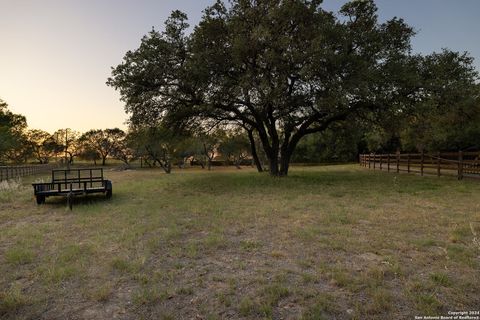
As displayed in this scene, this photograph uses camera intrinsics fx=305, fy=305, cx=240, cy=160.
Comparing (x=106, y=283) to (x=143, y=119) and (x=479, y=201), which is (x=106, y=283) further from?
(x=143, y=119)

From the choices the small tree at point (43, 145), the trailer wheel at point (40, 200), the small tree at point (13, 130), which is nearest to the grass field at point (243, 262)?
→ the trailer wheel at point (40, 200)

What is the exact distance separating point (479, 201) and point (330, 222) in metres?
5.23

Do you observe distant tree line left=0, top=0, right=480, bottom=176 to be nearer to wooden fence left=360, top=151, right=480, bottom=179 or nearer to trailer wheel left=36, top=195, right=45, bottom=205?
wooden fence left=360, top=151, right=480, bottom=179

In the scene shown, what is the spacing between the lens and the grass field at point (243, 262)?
3.18 meters

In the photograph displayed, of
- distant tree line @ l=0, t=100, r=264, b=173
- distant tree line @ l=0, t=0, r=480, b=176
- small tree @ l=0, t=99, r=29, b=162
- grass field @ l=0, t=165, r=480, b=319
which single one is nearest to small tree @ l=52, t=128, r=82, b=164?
distant tree line @ l=0, t=100, r=264, b=173

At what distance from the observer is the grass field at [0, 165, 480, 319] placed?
3184 millimetres

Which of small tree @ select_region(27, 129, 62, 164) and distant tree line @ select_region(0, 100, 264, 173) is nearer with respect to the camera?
distant tree line @ select_region(0, 100, 264, 173)

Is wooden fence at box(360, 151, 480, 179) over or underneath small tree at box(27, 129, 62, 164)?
underneath

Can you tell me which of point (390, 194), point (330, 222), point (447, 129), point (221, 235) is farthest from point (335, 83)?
point (447, 129)

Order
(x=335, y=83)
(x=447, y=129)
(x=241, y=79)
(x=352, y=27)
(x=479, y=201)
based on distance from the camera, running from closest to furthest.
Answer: (x=479, y=201) < (x=335, y=83) < (x=241, y=79) < (x=352, y=27) < (x=447, y=129)

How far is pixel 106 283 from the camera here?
3811 mm

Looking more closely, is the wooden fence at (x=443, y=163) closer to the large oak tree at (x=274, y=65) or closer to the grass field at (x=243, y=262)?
the large oak tree at (x=274, y=65)

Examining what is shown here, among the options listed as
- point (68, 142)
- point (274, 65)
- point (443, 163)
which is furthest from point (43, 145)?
point (443, 163)

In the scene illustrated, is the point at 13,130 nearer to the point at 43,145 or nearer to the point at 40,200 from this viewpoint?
the point at 43,145
